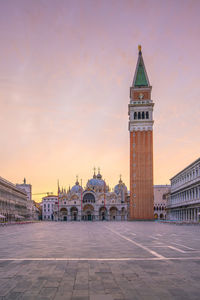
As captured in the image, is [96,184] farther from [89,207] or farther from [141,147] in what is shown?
[141,147]

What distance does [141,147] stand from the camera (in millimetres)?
83812

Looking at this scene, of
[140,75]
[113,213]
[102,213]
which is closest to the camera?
[140,75]

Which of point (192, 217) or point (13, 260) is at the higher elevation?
point (13, 260)

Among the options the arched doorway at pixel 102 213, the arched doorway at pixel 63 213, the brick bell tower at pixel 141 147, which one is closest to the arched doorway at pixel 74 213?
the arched doorway at pixel 63 213

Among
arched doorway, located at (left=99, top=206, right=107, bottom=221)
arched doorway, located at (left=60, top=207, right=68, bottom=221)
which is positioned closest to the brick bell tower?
arched doorway, located at (left=99, top=206, right=107, bottom=221)

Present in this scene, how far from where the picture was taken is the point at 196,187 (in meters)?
54.6

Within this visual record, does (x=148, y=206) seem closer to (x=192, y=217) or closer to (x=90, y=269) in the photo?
(x=192, y=217)

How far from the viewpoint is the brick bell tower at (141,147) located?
80.1 meters

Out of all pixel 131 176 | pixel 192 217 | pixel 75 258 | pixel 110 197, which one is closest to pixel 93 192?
pixel 110 197

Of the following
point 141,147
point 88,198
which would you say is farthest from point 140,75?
point 88,198

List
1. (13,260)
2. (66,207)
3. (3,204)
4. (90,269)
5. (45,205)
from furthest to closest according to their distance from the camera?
1. (45,205)
2. (66,207)
3. (3,204)
4. (13,260)
5. (90,269)

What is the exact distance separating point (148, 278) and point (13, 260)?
5479mm

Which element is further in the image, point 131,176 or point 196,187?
point 131,176

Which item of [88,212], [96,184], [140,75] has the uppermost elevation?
[140,75]
